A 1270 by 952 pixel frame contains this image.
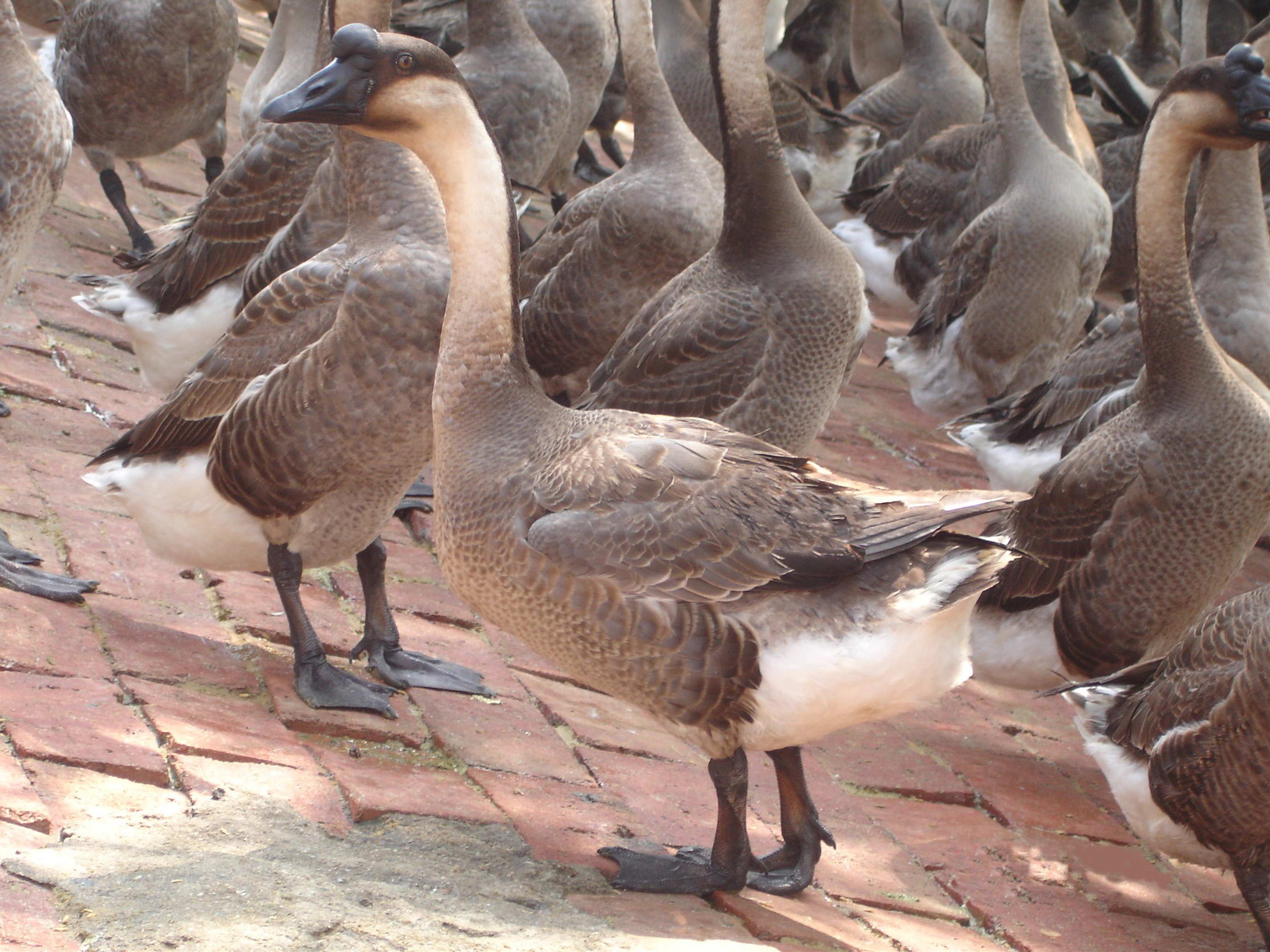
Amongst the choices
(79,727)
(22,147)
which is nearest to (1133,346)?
(22,147)

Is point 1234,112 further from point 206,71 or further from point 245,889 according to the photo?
point 206,71

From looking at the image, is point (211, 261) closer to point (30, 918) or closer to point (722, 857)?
point (722, 857)

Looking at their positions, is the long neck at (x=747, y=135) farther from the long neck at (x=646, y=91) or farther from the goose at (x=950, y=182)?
the goose at (x=950, y=182)

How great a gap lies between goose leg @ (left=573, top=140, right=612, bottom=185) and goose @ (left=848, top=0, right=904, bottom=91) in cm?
271

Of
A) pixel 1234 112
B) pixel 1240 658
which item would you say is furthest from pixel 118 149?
pixel 1240 658

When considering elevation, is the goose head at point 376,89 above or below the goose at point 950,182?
above

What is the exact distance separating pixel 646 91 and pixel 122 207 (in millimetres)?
2534

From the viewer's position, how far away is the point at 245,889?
250cm

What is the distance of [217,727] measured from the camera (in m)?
3.22

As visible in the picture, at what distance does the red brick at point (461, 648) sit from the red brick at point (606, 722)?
6cm

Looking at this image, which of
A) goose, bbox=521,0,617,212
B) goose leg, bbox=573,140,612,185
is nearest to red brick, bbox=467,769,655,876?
goose, bbox=521,0,617,212

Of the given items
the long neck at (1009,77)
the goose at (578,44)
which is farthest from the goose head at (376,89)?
the long neck at (1009,77)

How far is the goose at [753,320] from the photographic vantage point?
428cm

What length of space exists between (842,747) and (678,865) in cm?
117
